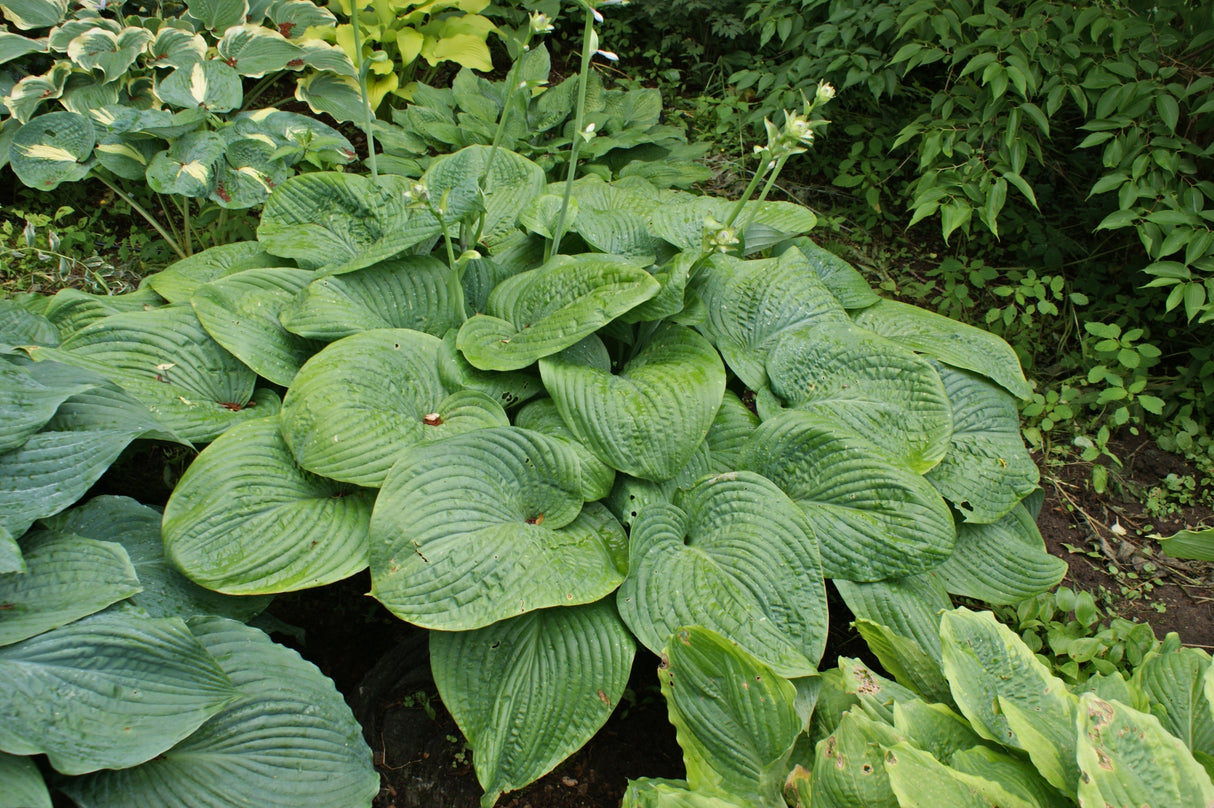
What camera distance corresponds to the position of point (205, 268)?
2207 millimetres

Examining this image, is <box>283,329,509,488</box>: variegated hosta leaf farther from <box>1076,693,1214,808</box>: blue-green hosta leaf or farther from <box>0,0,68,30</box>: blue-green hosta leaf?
<box>0,0,68,30</box>: blue-green hosta leaf

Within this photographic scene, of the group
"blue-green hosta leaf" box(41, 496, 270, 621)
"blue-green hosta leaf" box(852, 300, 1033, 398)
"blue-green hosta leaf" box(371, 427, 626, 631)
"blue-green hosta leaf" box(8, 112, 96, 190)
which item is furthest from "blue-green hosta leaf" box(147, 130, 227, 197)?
"blue-green hosta leaf" box(852, 300, 1033, 398)

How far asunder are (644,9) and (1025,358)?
2.68m

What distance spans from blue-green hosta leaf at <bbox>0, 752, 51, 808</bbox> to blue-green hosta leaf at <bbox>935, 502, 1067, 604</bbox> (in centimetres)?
187

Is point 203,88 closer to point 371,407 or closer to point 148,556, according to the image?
point 371,407

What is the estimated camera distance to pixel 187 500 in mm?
1545

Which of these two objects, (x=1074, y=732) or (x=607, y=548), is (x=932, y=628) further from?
(x=607, y=548)

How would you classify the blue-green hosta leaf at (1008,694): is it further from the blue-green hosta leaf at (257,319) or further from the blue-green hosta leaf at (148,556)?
the blue-green hosta leaf at (257,319)

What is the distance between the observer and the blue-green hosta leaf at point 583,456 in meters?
1.71

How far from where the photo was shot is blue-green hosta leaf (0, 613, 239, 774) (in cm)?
122

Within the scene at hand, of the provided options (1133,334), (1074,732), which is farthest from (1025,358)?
(1074,732)

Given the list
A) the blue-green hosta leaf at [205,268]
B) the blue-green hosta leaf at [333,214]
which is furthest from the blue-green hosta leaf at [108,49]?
the blue-green hosta leaf at [333,214]

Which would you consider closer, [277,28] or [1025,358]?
[1025,358]

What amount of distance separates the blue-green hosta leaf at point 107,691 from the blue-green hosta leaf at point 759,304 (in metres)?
1.44
